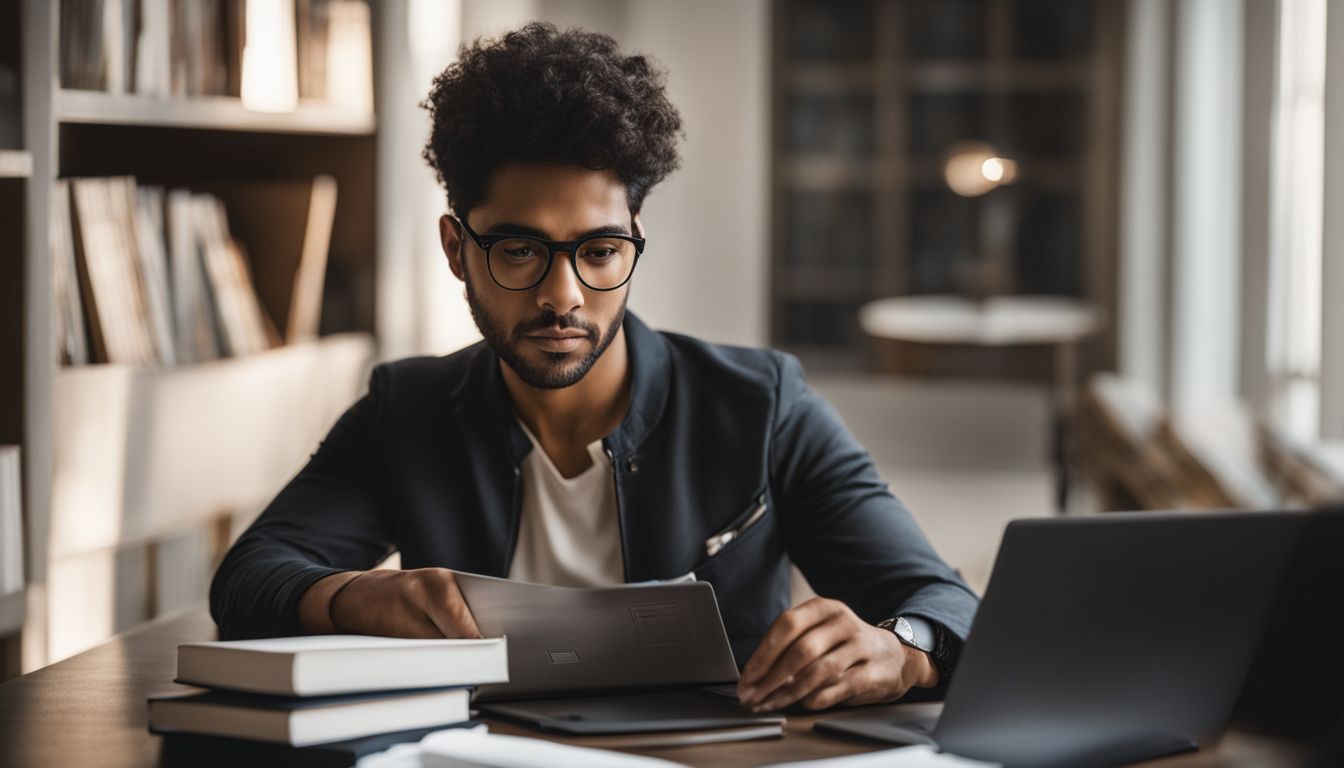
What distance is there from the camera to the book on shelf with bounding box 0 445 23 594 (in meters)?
2.01

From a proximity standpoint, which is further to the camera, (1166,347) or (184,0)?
(1166,347)

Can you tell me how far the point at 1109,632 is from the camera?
1.06 metres

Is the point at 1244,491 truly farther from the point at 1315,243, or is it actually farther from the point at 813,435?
the point at 813,435

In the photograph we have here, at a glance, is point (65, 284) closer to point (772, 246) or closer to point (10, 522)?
point (10, 522)

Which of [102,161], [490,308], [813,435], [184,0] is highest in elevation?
[184,0]

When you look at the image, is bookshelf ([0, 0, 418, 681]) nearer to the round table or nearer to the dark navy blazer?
the dark navy blazer

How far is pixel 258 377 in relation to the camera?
9.04ft

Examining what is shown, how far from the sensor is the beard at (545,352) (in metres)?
1.46

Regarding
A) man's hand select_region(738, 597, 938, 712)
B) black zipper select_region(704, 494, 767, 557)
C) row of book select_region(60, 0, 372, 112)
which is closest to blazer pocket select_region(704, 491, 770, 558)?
black zipper select_region(704, 494, 767, 557)

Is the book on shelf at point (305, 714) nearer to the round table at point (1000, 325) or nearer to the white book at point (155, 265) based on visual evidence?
the white book at point (155, 265)

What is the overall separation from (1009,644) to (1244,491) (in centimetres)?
228

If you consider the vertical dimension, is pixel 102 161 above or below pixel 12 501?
above

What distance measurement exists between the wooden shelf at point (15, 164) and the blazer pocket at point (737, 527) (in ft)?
3.72

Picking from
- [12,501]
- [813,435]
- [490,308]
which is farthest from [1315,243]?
[12,501]
